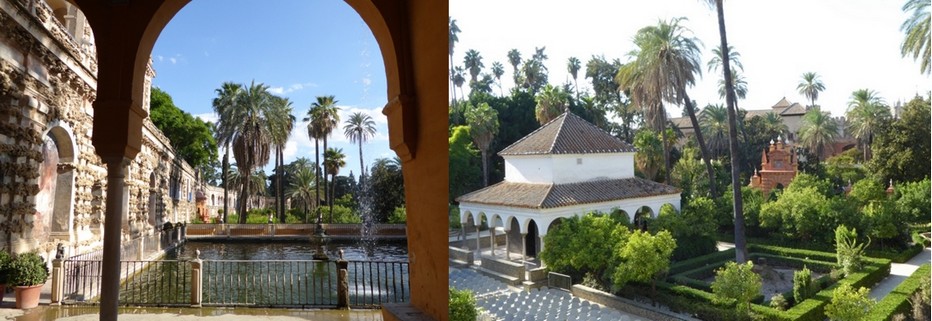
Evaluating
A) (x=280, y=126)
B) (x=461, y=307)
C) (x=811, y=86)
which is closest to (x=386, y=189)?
(x=280, y=126)

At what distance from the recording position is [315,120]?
2478 centimetres

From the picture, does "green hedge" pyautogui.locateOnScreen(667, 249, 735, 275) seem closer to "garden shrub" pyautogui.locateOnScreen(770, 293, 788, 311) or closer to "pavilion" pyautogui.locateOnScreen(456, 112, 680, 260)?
"pavilion" pyautogui.locateOnScreen(456, 112, 680, 260)

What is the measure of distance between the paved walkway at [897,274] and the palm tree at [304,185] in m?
29.7

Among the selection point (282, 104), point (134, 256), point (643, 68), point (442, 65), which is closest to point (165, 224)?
point (134, 256)

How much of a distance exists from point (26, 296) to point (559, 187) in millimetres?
13377

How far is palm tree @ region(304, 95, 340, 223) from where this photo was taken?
971 inches

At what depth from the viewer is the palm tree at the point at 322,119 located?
2466 centimetres

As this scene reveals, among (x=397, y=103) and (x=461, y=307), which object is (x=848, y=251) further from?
(x=397, y=103)

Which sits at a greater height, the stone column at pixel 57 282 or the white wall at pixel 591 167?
the white wall at pixel 591 167

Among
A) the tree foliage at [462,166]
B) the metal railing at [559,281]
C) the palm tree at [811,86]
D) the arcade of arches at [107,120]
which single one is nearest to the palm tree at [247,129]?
the arcade of arches at [107,120]

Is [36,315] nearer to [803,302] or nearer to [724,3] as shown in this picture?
[803,302]

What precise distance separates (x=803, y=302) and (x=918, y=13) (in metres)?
5.78

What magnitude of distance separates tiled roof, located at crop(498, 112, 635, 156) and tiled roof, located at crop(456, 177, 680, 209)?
1167 millimetres

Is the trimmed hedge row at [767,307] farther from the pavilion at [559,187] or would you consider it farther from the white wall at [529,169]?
the white wall at [529,169]
